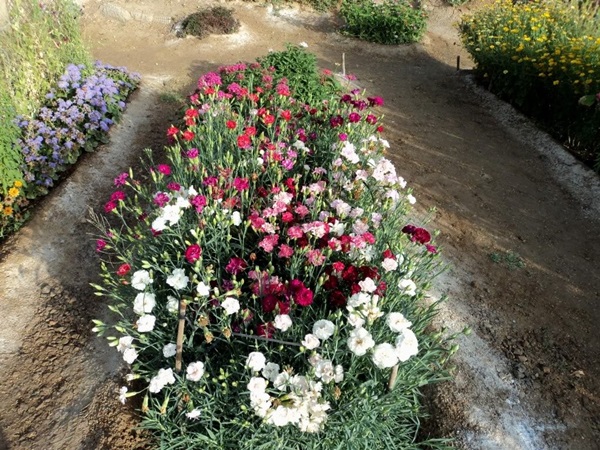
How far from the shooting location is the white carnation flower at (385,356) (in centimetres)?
208

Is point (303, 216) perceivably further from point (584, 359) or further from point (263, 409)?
point (584, 359)

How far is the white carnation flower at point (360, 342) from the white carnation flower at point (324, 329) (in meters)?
0.10

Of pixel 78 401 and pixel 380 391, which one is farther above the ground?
pixel 380 391

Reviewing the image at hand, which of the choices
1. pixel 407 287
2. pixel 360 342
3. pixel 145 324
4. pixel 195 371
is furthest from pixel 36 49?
pixel 360 342

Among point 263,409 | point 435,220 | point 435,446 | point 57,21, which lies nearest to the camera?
Result: point 263,409

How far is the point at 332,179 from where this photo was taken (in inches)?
136

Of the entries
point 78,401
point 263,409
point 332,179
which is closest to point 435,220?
point 332,179

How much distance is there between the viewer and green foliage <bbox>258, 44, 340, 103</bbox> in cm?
539

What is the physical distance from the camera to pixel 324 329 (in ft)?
7.06

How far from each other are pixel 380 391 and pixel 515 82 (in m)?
5.85

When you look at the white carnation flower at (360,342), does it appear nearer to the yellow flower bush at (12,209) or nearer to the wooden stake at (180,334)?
the wooden stake at (180,334)

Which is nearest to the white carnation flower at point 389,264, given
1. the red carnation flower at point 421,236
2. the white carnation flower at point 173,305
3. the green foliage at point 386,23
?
the red carnation flower at point 421,236

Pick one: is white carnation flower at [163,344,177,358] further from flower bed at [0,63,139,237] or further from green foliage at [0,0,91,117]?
green foliage at [0,0,91,117]

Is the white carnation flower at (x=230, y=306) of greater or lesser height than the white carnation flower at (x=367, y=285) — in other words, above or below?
below
